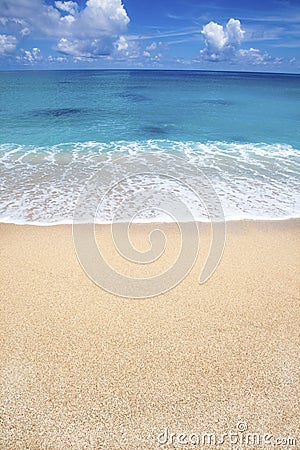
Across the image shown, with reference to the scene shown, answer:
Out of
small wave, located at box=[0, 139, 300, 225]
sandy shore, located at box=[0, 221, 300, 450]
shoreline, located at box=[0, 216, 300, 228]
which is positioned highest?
small wave, located at box=[0, 139, 300, 225]

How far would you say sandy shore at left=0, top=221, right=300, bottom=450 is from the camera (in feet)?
9.92

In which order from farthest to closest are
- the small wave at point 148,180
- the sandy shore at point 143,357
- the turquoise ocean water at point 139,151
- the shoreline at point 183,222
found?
the turquoise ocean water at point 139,151 < the small wave at point 148,180 < the shoreline at point 183,222 < the sandy shore at point 143,357

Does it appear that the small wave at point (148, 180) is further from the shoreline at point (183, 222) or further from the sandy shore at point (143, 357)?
the sandy shore at point (143, 357)

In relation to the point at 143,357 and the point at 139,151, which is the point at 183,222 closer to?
the point at 143,357

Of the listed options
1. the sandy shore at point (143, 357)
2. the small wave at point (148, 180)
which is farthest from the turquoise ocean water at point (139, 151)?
the sandy shore at point (143, 357)

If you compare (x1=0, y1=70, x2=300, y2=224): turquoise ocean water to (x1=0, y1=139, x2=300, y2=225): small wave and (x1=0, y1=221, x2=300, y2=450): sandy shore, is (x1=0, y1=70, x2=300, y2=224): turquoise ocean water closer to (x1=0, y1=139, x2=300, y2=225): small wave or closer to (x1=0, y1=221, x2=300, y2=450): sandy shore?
(x1=0, y1=139, x2=300, y2=225): small wave

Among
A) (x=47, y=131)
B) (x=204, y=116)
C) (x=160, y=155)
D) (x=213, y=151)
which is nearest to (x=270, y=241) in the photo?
(x=160, y=155)

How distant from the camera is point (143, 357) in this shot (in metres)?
3.71

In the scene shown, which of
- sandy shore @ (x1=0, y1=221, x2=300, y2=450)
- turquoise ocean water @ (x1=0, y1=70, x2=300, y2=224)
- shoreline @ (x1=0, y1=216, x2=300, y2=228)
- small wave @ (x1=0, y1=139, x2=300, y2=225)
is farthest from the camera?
turquoise ocean water @ (x1=0, y1=70, x2=300, y2=224)

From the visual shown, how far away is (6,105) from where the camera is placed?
2628cm

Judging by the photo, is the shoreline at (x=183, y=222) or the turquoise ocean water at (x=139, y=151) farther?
the turquoise ocean water at (x=139, y=151)

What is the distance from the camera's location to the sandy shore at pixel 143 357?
3023 millimetres

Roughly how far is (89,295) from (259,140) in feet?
48.3

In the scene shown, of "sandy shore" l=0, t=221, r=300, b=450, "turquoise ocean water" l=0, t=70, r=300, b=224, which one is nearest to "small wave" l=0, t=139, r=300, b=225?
"turquoise ocean water" l=0, t=70, r=300, b=224
